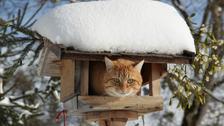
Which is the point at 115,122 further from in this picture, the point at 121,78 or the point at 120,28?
the point at 120,28

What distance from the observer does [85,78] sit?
324cm

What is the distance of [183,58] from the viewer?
3.21 metres

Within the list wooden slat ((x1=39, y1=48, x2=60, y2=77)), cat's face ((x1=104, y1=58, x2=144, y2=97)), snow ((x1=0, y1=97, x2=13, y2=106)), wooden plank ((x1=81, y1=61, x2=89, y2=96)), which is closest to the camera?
cat's face ((x1=104, y1=58, x2=144, y2=97))

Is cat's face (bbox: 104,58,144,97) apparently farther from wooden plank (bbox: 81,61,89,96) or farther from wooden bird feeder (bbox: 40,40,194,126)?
wooden plank (bbox: 81,61,89,96)

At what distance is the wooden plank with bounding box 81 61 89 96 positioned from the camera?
10.5 ft

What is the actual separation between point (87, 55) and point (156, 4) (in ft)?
1.89

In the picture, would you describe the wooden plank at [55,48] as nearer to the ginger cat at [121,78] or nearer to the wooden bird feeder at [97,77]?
the wooden bird feeder at [97,77]

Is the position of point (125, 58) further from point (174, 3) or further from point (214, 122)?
point (214, 122)

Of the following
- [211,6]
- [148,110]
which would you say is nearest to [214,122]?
[211,6]

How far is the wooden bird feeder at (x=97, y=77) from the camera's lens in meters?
3.09

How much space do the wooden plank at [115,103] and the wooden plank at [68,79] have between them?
108 mm

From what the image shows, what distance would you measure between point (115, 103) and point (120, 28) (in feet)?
1.43

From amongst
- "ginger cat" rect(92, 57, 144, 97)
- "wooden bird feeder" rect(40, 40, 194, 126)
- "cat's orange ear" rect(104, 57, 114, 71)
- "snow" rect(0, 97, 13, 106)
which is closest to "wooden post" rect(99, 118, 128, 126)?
"wooden bird feeder" rect(40, 40, 194, 126)

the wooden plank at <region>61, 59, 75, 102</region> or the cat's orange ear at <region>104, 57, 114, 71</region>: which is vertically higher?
the cat's orange ear at <region>104, 57, 114, 71</region>
